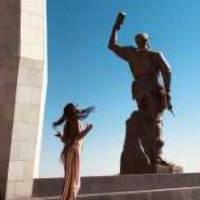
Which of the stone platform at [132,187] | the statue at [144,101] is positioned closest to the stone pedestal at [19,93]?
the stone platform at [132,187]

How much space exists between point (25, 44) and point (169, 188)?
478 centimetres

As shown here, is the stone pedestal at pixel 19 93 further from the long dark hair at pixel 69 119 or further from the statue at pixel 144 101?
the statue at pixel 144 101

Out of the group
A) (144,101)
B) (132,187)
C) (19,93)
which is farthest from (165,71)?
(19,93)

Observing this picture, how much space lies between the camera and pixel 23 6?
305 inches

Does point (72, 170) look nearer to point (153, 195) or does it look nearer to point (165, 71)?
point (153, 195)

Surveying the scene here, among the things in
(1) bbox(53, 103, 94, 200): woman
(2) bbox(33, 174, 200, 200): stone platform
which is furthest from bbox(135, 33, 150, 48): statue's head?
(1) bbox(53, 103, 94, 200): woman

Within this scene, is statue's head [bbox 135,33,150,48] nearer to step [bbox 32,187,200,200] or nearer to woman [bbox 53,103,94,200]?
step [bbox 32,187,200,200]

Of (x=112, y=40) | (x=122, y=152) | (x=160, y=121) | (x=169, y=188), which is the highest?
(x=112, y=40)

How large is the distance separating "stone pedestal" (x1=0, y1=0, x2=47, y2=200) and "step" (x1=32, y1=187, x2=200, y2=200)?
0.67 metres

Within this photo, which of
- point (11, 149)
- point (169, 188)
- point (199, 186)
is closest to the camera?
point (11, 149)

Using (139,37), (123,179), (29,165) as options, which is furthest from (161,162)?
(29,165)

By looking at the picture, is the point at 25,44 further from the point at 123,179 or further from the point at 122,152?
the point at 122,152

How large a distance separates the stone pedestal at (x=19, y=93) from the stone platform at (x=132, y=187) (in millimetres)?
398

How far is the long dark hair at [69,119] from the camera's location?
223 inches
